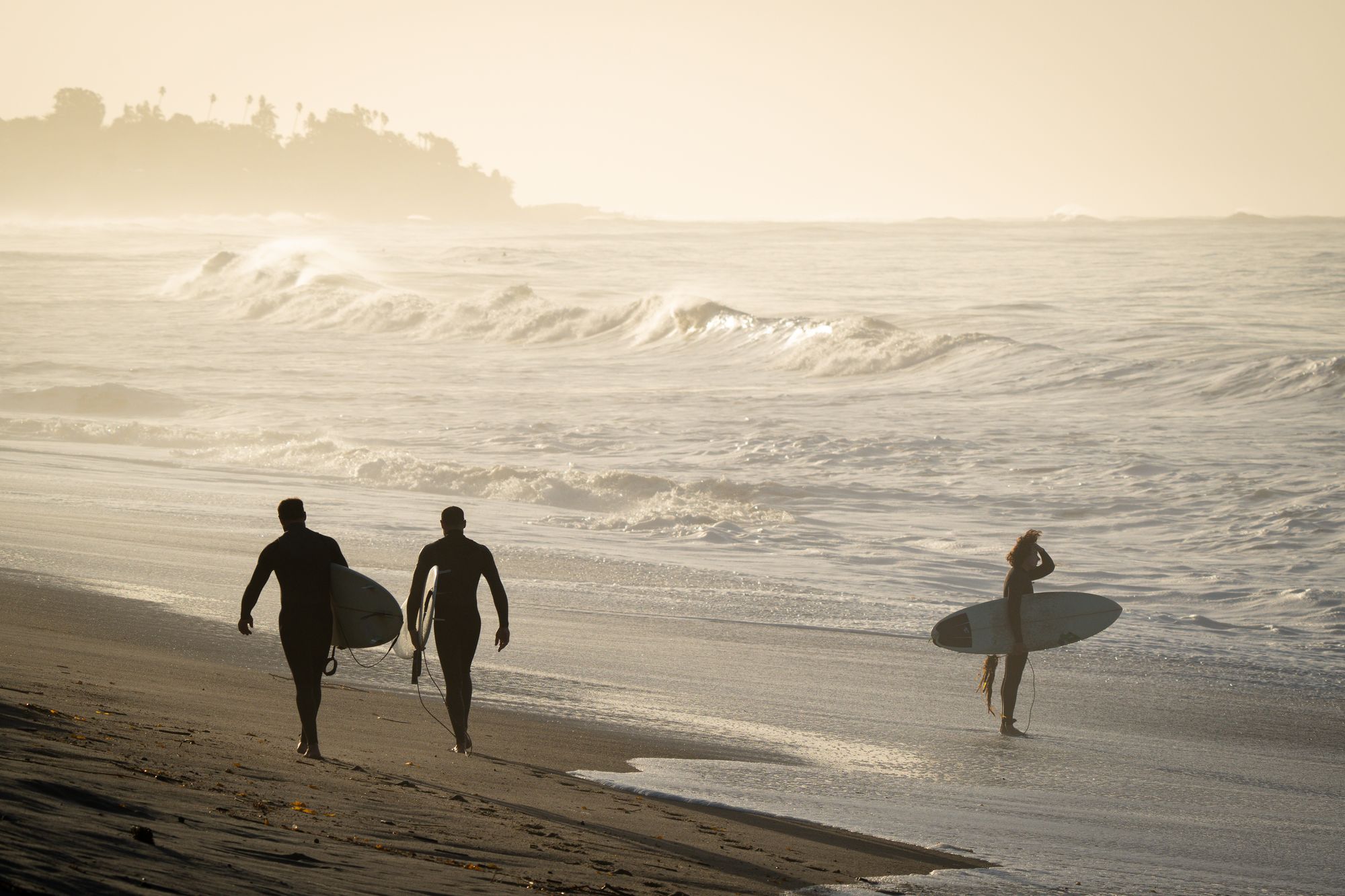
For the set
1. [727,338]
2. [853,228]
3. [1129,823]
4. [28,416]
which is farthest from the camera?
[853,228]

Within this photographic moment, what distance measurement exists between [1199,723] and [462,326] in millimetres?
49420

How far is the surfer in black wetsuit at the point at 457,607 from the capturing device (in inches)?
298

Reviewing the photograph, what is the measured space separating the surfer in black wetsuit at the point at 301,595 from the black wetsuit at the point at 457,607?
56 cm

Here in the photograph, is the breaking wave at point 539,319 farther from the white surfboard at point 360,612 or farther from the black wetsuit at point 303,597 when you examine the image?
the black wetsuit at point 303,597

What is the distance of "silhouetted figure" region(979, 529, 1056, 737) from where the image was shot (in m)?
9.48

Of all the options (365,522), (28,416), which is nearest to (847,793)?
(365,522)

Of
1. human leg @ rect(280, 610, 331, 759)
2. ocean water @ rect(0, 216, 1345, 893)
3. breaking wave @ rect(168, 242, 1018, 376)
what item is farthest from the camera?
breaking wave @ rect(168, 242, 1018, 376)

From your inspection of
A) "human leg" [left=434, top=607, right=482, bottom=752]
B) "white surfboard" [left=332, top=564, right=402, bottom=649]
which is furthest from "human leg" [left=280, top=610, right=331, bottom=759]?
"human leg" [left=434, top=607, right=482, bottom=752]

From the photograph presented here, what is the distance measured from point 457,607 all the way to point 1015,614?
4615mm

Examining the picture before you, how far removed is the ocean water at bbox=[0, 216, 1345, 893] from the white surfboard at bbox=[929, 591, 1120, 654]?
0.56 metres

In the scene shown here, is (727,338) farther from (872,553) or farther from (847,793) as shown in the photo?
(847,793)

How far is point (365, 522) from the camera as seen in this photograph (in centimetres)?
1777

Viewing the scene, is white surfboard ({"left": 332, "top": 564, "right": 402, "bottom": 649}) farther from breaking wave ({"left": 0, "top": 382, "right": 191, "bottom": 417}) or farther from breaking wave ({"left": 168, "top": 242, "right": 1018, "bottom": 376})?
breaking wave ({"left": 168, "top": 242, "right": 1018, "bottom": 376})

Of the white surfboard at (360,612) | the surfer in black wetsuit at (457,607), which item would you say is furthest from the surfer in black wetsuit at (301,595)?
the surfer in black wetsuit at (457,607)
